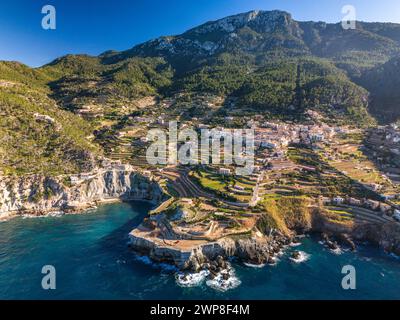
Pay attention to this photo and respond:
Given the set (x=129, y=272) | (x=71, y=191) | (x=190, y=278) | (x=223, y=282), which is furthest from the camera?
(x=71, y=191)

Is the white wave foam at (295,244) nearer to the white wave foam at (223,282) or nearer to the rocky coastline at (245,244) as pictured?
the rocky coastline at (245,244)

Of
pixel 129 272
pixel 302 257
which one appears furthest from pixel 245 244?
pixel 129 272

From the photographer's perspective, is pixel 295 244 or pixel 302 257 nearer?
pixel 302 257

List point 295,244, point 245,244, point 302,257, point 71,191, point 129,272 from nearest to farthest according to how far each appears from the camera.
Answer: point 129,272
point 245,244
point 302,257
point 295,244
point 71,191

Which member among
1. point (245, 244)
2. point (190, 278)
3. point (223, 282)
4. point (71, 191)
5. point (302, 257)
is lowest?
point (223, 282)

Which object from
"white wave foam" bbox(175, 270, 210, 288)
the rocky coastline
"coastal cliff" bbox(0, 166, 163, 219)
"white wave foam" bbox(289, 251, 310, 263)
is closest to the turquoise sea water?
"white wave foam" bbox(289, 251, 310, 263)

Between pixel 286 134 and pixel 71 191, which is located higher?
pixel 286 134

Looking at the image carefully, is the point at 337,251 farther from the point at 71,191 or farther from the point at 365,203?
the point at 71,191
